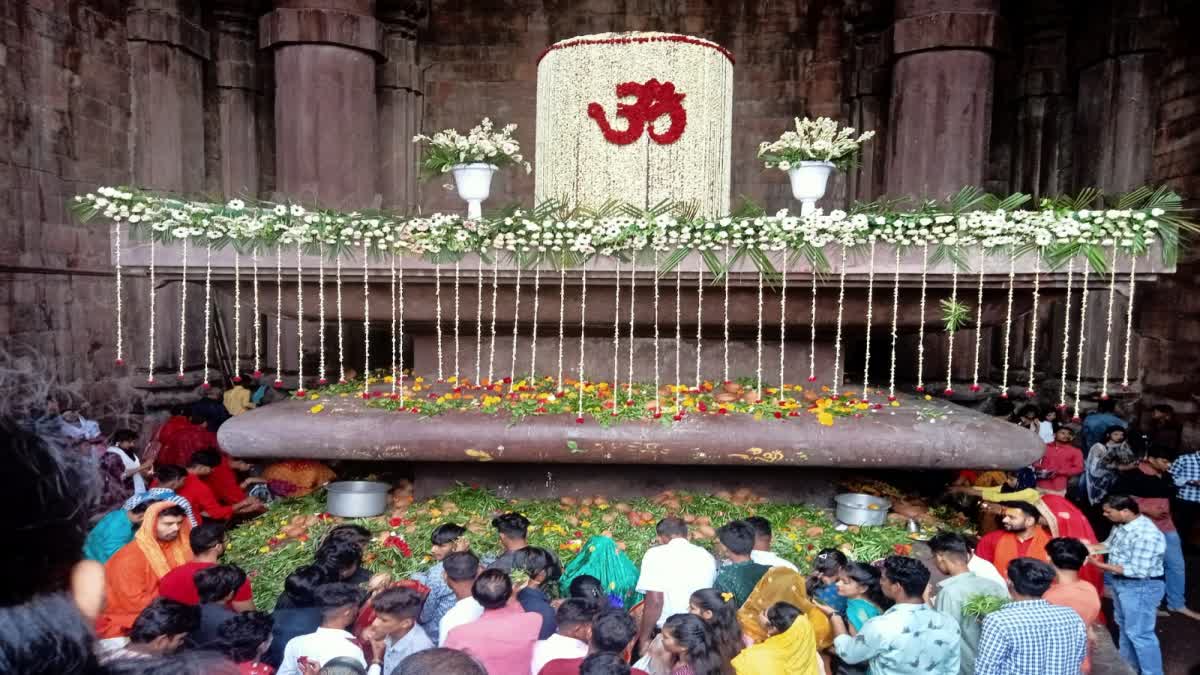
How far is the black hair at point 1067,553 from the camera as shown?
3.52 metres

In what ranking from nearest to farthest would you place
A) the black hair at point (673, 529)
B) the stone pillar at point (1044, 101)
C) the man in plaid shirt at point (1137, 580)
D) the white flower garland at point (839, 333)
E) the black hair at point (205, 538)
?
the black hair at point (205, 538), the black hair at point (673, 529), the man in plaid shirt at point (1137, 580), the white flower garland at point (839, 333), the stone pillar at point (1044, 101)

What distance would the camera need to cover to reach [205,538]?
12.0ft

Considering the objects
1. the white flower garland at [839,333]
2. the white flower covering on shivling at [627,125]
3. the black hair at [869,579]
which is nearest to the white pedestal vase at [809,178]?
the white flower garland at [839,333]

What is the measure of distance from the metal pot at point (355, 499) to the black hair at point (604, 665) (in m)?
3.45

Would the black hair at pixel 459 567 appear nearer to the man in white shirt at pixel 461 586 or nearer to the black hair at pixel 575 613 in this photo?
the man in white shirt at pixel 461 586

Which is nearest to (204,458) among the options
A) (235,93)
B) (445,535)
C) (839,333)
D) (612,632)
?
(445,535)

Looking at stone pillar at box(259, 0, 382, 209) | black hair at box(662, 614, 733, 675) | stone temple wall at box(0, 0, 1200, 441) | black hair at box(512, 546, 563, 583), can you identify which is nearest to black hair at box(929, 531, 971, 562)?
black hair at box(662, 614, 733, 675)

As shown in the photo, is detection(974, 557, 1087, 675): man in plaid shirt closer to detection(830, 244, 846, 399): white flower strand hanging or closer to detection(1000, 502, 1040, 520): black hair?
detection(1000, 502, 1040, 520): black hair

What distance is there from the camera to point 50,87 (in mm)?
7688

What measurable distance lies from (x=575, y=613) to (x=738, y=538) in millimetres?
1134

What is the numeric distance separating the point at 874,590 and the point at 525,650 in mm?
1673

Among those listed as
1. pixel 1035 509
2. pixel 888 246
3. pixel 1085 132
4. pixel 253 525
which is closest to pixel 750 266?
pixel 888 246

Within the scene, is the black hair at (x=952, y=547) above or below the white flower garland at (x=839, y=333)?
below

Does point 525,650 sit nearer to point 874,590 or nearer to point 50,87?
point 874,590
